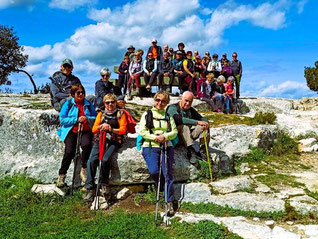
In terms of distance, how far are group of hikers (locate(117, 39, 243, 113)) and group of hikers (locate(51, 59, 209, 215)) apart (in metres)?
7.71

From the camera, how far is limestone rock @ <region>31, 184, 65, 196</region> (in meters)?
7.04

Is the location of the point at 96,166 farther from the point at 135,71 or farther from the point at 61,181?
the point at 135,71

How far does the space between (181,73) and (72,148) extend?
32.0 ft

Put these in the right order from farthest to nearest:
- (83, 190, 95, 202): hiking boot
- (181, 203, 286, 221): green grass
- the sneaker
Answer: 1. (83, 190, 95, 202): hiking boot
2. the sneaker
3. (181, 203, 286, 221): green grass

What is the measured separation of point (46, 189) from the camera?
7.16 meters

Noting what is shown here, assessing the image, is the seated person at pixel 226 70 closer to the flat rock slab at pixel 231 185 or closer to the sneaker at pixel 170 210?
the flat rock slab at pixel 231 185

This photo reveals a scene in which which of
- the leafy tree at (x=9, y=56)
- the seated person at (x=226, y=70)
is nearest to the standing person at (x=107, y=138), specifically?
the seated person at (x=226, y=70)

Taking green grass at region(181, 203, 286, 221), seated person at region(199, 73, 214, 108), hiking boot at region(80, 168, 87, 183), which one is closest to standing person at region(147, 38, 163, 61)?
seated person at region(199, 73, 214, 108)

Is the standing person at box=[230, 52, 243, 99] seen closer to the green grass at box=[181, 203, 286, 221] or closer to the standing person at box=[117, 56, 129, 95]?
the standing person at box=[117, 56, 129, 95]

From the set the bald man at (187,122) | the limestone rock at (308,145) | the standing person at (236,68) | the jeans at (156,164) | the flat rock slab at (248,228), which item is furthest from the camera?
the standing person at (236,68)

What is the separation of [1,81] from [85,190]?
24.7 metres

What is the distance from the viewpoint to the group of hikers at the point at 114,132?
6578mm

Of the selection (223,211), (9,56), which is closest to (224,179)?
(223,211)

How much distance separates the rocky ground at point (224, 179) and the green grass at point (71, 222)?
1.52 feet
